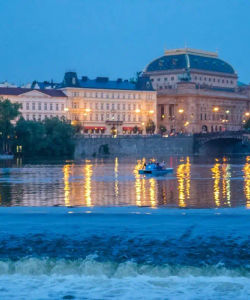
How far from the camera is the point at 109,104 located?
534 feet

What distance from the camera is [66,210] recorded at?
3356 cm

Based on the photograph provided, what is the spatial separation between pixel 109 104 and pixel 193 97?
1036 inches

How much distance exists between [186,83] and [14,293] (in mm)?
157911

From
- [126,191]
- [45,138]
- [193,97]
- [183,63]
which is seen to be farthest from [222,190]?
[183,63]

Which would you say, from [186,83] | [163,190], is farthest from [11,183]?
[186,83]

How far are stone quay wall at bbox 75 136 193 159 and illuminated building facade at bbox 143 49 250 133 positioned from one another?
105ft

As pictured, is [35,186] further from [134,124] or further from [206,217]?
[134,124]

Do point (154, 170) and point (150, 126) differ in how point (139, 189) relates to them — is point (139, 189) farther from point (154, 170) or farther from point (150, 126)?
point (150, 126)

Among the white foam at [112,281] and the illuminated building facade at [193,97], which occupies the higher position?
the illuminated building facade at [193,97]

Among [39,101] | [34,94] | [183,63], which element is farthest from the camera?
[183,63]

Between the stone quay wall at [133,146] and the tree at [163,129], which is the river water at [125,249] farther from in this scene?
the tree at [163,129]

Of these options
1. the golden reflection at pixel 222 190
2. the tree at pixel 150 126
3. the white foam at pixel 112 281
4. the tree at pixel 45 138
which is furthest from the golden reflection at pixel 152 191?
the tree at pixel 150 126

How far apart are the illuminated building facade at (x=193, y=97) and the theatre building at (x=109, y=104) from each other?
9.32 meters

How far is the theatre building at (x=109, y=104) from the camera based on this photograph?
511 feet
